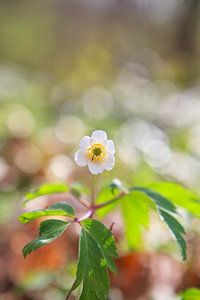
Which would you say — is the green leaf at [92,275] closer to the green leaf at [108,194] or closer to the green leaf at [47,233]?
the green leaf at [47,233]

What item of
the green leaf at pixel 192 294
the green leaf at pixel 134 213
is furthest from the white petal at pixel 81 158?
the green leaf at pixel 192 294

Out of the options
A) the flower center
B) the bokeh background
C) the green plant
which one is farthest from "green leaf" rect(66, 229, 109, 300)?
the bokeh background

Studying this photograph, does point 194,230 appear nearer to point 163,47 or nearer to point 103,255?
point 103,255

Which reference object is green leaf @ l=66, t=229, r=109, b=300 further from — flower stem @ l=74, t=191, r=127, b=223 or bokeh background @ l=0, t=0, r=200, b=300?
bokeh background @ l=0, t=0, r=200, b=300

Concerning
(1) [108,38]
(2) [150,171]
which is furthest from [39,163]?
(1) [108,38]

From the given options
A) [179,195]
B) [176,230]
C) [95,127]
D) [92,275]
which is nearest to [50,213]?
[92,275]
